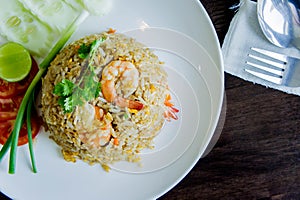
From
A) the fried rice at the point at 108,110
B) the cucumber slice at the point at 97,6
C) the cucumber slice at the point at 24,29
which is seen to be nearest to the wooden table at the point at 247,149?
the fried rice at the point at 108,110

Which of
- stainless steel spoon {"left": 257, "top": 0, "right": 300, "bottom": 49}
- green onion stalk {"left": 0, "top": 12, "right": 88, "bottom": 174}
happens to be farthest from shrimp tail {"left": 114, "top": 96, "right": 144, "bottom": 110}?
stainless steel spoon {"left": 257, "top": 0, "right": 300, "bottom": 49}

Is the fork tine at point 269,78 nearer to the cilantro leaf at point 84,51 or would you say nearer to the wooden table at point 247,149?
the wooden table at point 247,149

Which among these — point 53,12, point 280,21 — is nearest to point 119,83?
point 53,12

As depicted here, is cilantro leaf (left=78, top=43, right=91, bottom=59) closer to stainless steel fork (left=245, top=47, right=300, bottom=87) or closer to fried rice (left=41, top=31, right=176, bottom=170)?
fried rice (left=41, top=31, right=176, bottom=170)

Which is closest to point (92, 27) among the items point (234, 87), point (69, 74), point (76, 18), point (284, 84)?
point (76, 18)

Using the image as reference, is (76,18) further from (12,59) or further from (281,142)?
(281,142)

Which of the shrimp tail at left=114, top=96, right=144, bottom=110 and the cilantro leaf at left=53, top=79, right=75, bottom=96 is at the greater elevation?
the cilantro leaf at left=53, top=79, right=75, bottom=96

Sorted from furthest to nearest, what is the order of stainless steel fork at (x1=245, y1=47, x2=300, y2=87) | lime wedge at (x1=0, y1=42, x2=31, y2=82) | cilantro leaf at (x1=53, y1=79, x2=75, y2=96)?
stainless steel fork at (x1=245, y1=47, x2=300, y2=87), lime wedge at (x1=0, y1=42, x2=31, y2=82), cilantro leaf at (x1=53, y1=79, x2=75, y2=96)

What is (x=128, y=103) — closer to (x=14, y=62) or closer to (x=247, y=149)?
(x=14, y=62)
